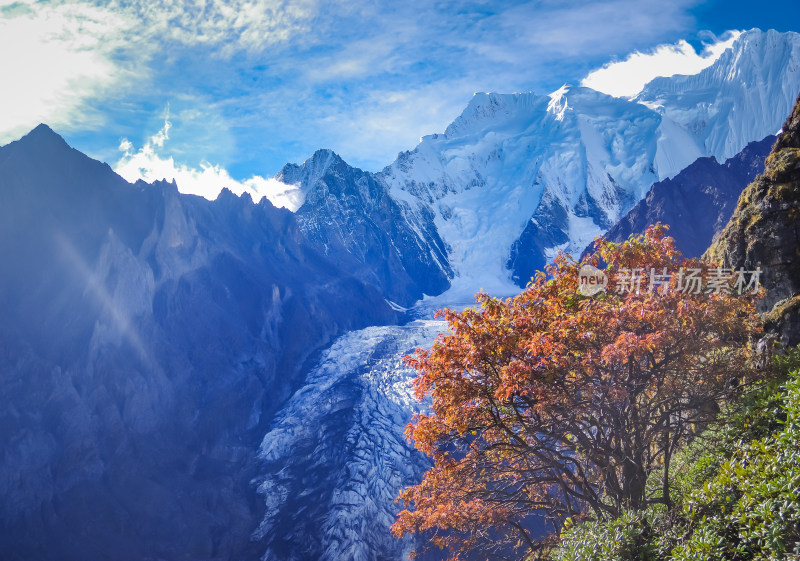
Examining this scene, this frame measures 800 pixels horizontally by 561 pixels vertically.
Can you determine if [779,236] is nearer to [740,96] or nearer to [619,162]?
[619,162]

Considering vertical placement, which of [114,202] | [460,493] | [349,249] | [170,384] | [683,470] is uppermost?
[349,249]

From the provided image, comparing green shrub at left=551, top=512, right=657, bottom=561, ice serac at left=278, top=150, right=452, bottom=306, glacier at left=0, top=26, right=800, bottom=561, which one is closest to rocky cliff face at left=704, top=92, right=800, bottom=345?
green shrub at left=551, top=512, right=657, bottom=561

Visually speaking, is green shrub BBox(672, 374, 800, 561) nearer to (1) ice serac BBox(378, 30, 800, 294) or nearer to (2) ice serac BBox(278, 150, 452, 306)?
(2) ice serac BBox(278, 150, 452, 306)

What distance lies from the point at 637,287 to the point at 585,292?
1.14m

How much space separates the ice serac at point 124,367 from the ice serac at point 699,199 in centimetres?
8748

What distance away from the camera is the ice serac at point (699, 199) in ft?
398

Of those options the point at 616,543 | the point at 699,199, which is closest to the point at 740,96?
the point at 699,199

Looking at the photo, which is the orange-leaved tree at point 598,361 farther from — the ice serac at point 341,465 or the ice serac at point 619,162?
the ice serac at point 619,162

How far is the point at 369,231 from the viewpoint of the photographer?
183 metres

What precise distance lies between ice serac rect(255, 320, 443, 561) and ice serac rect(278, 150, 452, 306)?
274ft

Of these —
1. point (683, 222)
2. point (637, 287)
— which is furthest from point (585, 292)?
point (683, 222)

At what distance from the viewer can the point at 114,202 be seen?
7981 cm

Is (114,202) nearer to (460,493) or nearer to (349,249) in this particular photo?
(460,493)

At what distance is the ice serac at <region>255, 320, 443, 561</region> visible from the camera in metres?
47.9
